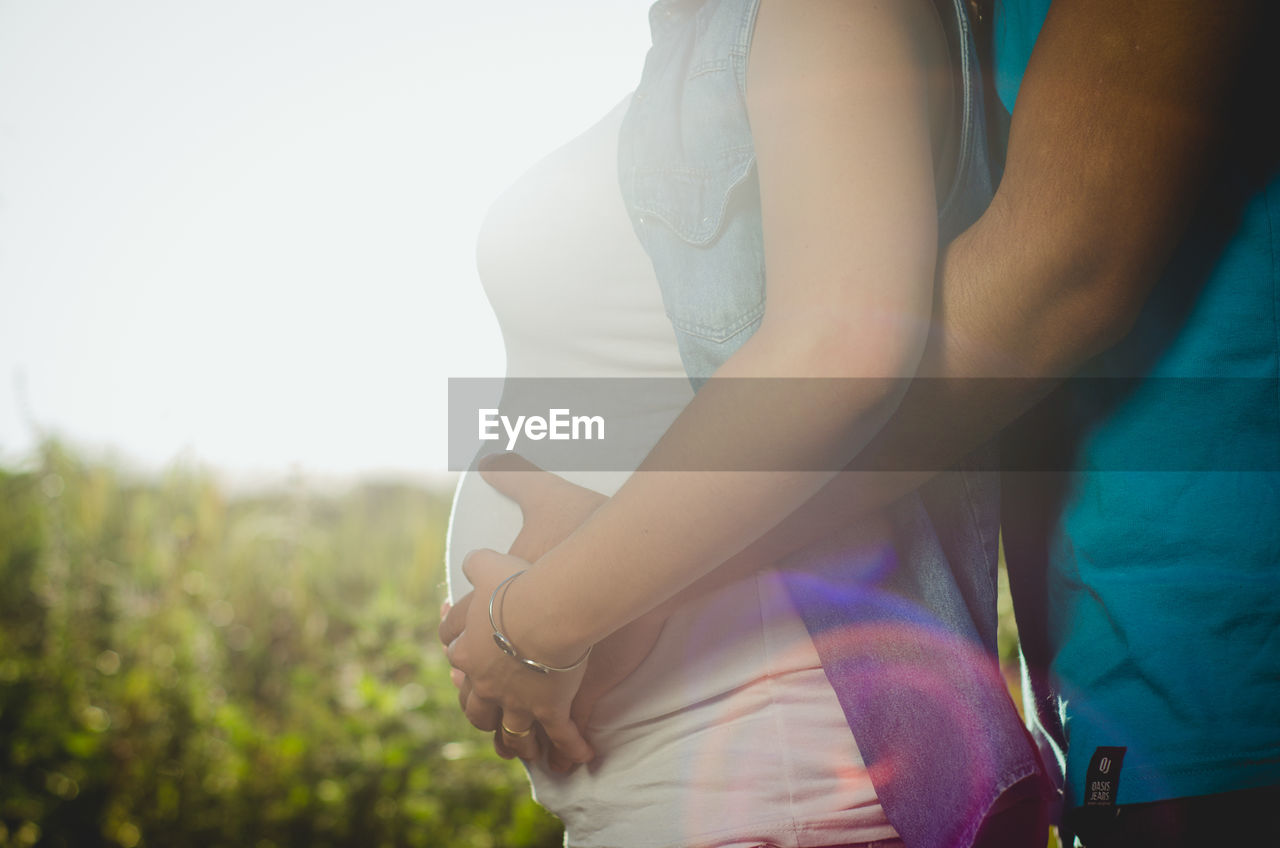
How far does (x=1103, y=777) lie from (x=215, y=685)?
2.88m

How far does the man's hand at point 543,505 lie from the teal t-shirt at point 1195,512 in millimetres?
537

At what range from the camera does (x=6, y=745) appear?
2.57m

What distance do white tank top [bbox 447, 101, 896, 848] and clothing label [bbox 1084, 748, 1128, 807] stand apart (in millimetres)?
200

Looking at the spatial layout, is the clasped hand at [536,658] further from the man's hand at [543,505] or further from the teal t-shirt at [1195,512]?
the teal t-shirt at [1195,512]

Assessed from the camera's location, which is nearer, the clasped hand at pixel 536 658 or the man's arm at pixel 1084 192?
the man's arm at pixel 1084 192

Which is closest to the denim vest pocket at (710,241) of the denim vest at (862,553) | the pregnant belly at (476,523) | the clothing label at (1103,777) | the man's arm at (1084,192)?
the denim vest at (862,553)

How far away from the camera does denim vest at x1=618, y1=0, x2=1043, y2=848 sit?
Result: 0.77m

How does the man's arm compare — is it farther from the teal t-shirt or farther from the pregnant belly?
the pregnant belly

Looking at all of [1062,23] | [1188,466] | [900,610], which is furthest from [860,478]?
[1062,23]

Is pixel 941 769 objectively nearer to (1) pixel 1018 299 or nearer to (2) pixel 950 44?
(1) pixel 1018 299

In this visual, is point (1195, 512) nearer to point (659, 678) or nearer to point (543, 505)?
point (659, 678)

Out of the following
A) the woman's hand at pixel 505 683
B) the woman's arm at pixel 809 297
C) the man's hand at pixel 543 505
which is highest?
the woman's arm at pixel 809 297

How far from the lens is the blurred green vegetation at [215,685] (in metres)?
2.39

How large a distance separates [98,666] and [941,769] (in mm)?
3006
